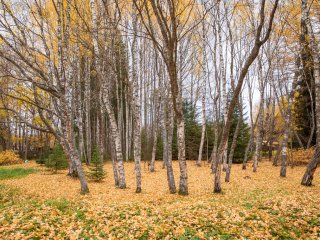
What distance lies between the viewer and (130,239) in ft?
11.5

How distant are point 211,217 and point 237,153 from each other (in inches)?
587

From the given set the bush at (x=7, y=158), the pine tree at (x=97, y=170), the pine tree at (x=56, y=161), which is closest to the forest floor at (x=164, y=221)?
the pine tree at (x=97, y=170)

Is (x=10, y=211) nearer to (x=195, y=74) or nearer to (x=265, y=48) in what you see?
(x=265, y=48)

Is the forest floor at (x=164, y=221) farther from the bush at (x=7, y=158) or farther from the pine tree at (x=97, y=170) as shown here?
the bush at (x=7, y=158)

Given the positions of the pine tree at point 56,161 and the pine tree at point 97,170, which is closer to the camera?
the pine tree at point 97,170

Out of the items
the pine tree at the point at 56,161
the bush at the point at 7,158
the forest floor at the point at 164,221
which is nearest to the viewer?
the forest floor at the point at 164,221

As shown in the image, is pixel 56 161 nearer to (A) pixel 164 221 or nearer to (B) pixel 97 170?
(B) pixel 97 170

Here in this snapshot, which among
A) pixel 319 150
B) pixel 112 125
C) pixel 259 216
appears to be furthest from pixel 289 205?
pixel 112 125

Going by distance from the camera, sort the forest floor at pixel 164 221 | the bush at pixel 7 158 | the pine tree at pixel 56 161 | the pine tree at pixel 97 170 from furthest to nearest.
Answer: the bush at pixel 7 158 < the pine tree at pixel 56 161 < the pine tree at pixel 97 170 < the forest floor at pixel 164 221

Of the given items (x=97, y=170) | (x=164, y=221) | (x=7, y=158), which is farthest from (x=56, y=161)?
(x=164, y=221)

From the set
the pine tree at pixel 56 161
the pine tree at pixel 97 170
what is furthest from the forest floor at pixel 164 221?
the pine tree at pixel 56 161

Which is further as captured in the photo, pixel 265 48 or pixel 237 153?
pixel 237 153

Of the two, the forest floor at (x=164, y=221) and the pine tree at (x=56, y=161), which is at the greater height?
the pine tree at (x=56, y=161)

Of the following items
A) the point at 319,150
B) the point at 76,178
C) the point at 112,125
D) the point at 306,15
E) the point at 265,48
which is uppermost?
the point at 265,48
